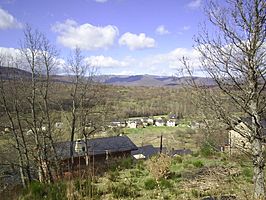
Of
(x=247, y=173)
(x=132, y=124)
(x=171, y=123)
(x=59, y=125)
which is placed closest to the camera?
(x=247, y=173)

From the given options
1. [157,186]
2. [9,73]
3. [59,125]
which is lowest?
[59,125]

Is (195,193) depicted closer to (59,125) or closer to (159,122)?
(59,125)

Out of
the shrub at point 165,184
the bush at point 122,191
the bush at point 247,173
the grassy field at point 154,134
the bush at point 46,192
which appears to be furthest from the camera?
the grassy field at point 154,134

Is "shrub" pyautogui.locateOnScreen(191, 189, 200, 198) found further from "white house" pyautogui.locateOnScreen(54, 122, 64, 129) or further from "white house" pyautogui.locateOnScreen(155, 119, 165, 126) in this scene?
"white house" pyautogui.locateOnScreen(155, 119, 165, 126)

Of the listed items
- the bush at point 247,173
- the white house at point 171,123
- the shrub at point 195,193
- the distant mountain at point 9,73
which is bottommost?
the white house at point 171,123

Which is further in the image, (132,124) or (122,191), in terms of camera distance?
(132,124)

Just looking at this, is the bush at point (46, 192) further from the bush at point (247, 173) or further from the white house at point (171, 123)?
the white house at point (171, 123)

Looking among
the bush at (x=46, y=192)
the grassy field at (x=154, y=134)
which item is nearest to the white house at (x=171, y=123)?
the grassy field at (x=154, y=134)

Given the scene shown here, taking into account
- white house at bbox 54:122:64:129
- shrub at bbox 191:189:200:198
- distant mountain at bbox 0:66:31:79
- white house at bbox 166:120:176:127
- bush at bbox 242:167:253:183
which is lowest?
white house at bbox 166:120:176:127

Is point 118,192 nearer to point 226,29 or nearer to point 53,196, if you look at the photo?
point 53,196

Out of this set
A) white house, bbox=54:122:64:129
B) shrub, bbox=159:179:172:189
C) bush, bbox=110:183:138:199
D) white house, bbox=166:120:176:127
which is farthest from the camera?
white house, bbox=166:120:176:127

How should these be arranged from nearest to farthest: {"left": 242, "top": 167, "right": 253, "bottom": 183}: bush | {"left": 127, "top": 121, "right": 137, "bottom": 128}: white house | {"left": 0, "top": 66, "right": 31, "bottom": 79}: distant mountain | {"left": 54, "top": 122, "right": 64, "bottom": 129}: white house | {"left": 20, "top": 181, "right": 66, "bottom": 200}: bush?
1. {"left": 20, "top": 181, "right": 66, "bottom": 200}: bush
2. {"left": 242, "top": 167, "right": 253, "bottom": 183}: bush
3. {"left": 0, "top": 66, "right": 31, "bottom": 79}: distant mountain
4. {"left": 54, "top": 122, "right": 64, "bottom": 129}: white house
5. {"left": 127, "top": 121, "right": 137, "bottom": 128}: white house

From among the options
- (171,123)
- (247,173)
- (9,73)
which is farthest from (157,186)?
(171,123)

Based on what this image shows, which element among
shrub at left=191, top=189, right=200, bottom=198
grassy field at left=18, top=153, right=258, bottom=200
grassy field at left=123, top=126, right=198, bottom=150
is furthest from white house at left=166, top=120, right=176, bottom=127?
shrub at left=191, top=189, right=200, bottom=198
